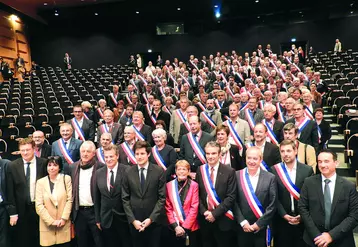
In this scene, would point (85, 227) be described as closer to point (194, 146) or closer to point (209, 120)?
point (194, 146)

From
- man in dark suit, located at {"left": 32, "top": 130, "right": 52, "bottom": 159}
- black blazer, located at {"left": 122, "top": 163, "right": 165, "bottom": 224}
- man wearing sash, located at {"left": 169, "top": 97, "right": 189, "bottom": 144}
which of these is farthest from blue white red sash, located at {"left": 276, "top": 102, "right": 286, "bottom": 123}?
man in dark suit, located at {"left": 32, "top": 130, "right": 52, "bottom": 159}

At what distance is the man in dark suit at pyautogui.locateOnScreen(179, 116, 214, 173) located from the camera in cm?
389

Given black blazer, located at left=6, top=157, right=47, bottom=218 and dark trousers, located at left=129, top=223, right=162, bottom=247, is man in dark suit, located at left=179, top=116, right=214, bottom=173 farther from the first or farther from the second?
black blazer, located at left=6, top=157, right=47, bottom=218

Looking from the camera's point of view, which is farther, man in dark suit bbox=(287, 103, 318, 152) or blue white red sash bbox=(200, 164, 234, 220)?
man in dark suit bbox=(287, 103, 318, 152)

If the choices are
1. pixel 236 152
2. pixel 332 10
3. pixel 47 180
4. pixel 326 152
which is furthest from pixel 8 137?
pixel 332 10

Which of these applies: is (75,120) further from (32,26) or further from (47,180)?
(32,26)

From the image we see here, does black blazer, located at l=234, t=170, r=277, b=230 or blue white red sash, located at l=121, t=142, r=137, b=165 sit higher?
blue white red sash, located at l=121, t=142, r=137, b=165

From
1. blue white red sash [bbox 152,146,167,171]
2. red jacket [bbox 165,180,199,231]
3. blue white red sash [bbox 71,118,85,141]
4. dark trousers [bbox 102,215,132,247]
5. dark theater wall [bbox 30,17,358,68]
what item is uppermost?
dark theater wall [bbox 30,17,358,68]

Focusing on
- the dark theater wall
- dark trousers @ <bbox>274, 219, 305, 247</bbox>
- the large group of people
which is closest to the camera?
the large group of people

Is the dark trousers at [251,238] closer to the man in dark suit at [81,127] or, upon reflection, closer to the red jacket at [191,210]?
the red jacket at [191,210]

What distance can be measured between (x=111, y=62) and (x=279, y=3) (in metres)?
9.26

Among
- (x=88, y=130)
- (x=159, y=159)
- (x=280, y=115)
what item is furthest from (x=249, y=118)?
(x=88, y=130)

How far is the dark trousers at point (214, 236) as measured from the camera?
2.96 meters

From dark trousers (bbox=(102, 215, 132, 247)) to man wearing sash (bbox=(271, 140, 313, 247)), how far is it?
133cm
